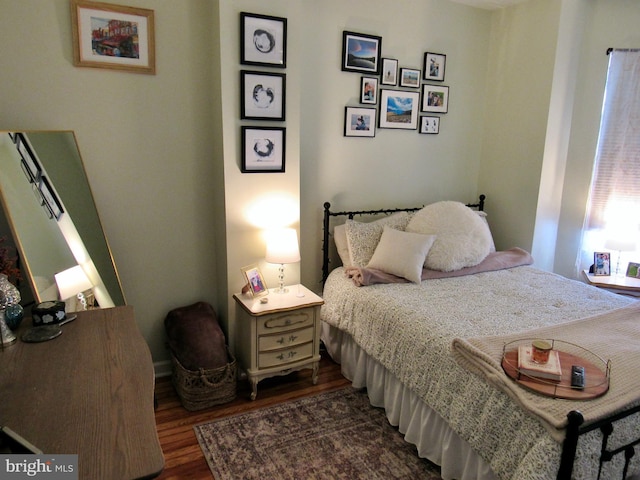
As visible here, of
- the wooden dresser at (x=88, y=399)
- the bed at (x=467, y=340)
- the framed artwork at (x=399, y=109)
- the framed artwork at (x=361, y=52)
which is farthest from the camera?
the framed artwork at (x=399, y=109)

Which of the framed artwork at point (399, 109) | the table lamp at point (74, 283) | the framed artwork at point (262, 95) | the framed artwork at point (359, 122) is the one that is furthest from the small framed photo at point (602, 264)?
the table lamp at point (74, 283)

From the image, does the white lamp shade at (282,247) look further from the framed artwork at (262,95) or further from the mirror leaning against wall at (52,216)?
the mirror leaning against wall at (52,216)

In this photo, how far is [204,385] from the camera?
2.62m

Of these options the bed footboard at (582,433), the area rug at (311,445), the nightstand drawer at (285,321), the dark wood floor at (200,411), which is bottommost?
the dark wood floor at (200,411)

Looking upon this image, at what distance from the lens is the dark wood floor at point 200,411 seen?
2.19 metres

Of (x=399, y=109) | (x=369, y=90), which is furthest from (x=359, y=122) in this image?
(x=399, y=109)

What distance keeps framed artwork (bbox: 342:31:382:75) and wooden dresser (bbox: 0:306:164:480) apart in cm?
249

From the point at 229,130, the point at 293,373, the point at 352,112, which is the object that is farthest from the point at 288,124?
the point at 293,373

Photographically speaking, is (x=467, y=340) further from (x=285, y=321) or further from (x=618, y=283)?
(x=618, y=283)

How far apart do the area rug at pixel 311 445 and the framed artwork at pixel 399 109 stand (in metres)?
2.16

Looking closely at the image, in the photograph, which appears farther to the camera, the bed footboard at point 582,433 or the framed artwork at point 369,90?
the framed artwork at point 369,90

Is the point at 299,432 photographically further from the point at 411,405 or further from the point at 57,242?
the point at 57,242

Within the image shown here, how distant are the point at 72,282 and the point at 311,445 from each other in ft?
5.05

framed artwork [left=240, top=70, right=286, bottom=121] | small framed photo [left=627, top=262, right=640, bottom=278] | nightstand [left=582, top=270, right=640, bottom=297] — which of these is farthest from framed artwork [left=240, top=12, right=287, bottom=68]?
small framed photo [left=627, top=262, right=640, bottom=278]
